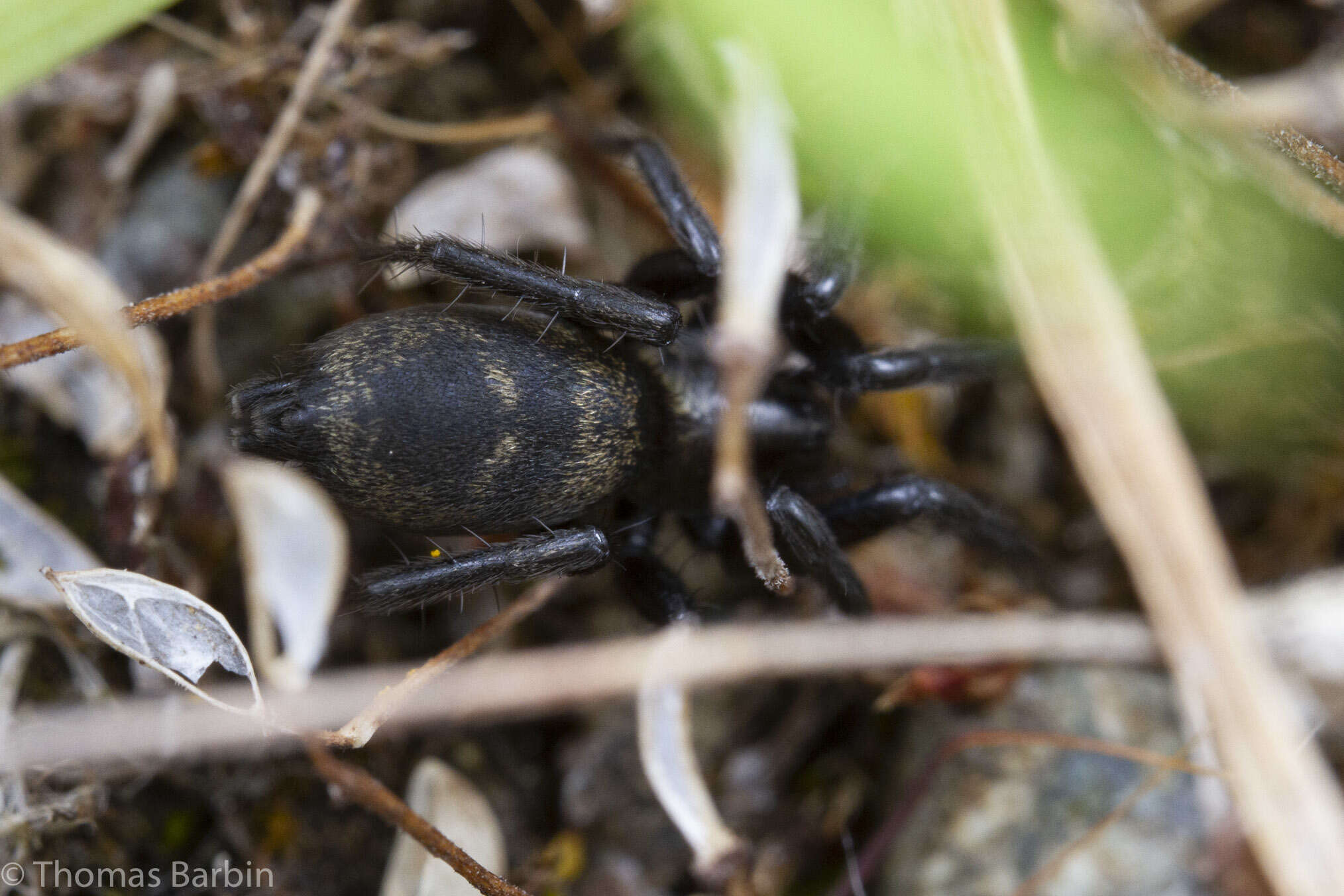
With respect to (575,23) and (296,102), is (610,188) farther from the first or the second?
(296,102)

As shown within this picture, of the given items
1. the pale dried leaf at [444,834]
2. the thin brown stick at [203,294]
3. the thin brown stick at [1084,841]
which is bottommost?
the thin brown stick at [1084,841]

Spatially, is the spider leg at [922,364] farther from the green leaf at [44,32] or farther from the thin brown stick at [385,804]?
the green leaf at [44,32]

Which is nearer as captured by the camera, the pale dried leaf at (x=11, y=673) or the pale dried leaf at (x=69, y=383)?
the pale dried leaf at (x=11, y=673)

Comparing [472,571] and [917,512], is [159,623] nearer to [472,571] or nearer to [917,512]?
[472,571]

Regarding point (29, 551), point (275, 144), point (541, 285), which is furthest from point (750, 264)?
point (29, 551)

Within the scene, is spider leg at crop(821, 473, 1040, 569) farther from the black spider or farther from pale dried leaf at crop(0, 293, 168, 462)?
pale dried leaf at crop(0, 293, 168, 462)

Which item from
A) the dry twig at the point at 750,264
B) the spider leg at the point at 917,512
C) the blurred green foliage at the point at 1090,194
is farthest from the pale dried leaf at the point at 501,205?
→ the spider leg at the point at 917,512
